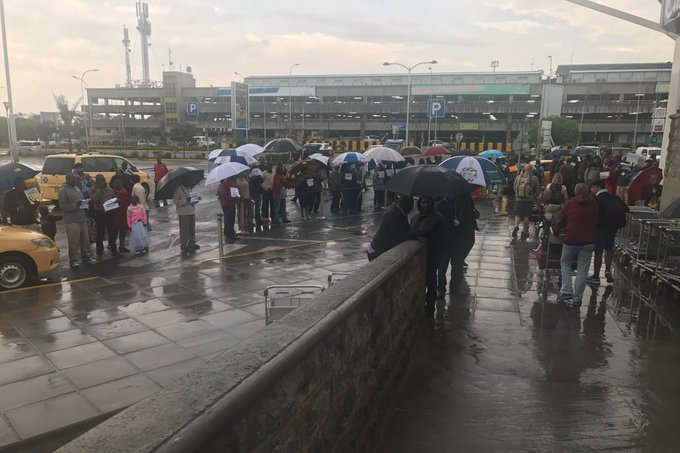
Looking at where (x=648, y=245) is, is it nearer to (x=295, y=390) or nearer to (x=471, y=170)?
(x=471, y=170)

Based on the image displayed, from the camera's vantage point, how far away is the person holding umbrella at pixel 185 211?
36.8 ft

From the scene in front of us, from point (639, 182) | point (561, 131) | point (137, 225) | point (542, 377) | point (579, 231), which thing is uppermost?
point (561, 131)

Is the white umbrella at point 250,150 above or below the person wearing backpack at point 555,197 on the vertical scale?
above

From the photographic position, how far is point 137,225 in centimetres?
1109

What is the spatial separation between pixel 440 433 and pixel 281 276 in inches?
222

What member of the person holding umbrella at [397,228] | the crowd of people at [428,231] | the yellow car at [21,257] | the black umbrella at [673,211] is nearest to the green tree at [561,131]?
the black umbrella at [673,211]

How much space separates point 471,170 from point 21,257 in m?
8.33

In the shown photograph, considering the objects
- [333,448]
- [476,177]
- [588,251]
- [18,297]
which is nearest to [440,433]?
[333,448]

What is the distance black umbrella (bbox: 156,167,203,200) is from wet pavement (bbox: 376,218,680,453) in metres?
6.69

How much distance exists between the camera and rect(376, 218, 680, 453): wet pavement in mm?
4059

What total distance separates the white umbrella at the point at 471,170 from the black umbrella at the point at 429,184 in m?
3.00

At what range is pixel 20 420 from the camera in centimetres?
448

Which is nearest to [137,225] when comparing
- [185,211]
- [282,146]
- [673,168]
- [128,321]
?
[185,211]

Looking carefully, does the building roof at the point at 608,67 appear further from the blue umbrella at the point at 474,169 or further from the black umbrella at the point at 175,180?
the black umbrella at the point at 175,180
